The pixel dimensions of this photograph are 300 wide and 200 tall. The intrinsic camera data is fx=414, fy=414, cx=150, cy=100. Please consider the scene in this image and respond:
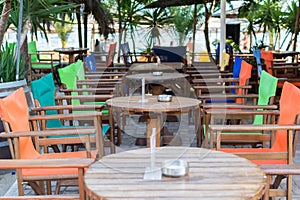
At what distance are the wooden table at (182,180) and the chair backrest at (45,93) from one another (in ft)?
5.20

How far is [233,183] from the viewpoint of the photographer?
5.40 feet

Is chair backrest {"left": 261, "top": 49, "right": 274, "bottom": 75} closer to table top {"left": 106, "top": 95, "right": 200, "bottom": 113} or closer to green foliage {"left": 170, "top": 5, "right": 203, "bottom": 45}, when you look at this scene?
table top {"left": 106, "top": 95, "right": 200, "bottom": 113}

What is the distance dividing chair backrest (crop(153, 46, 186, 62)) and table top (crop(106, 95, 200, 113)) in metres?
3.78

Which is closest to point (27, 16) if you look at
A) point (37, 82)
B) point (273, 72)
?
point (37, 82)

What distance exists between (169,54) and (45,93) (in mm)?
3935

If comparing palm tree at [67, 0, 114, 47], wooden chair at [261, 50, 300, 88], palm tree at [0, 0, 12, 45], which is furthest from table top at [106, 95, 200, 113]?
palm tree at [67, 0, 114, 47]

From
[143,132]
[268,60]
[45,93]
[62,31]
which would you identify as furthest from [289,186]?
[62,31]

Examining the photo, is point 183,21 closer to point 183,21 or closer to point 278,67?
point 183,21

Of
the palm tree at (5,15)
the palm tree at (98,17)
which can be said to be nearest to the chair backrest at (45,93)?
the palm tree at (5,15)

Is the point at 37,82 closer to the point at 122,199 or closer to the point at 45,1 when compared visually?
the point at 45,1

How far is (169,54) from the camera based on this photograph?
725 cm

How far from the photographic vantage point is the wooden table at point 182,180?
5.09ft

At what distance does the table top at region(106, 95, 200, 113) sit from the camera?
305cm

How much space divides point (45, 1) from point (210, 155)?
9.75 feet
